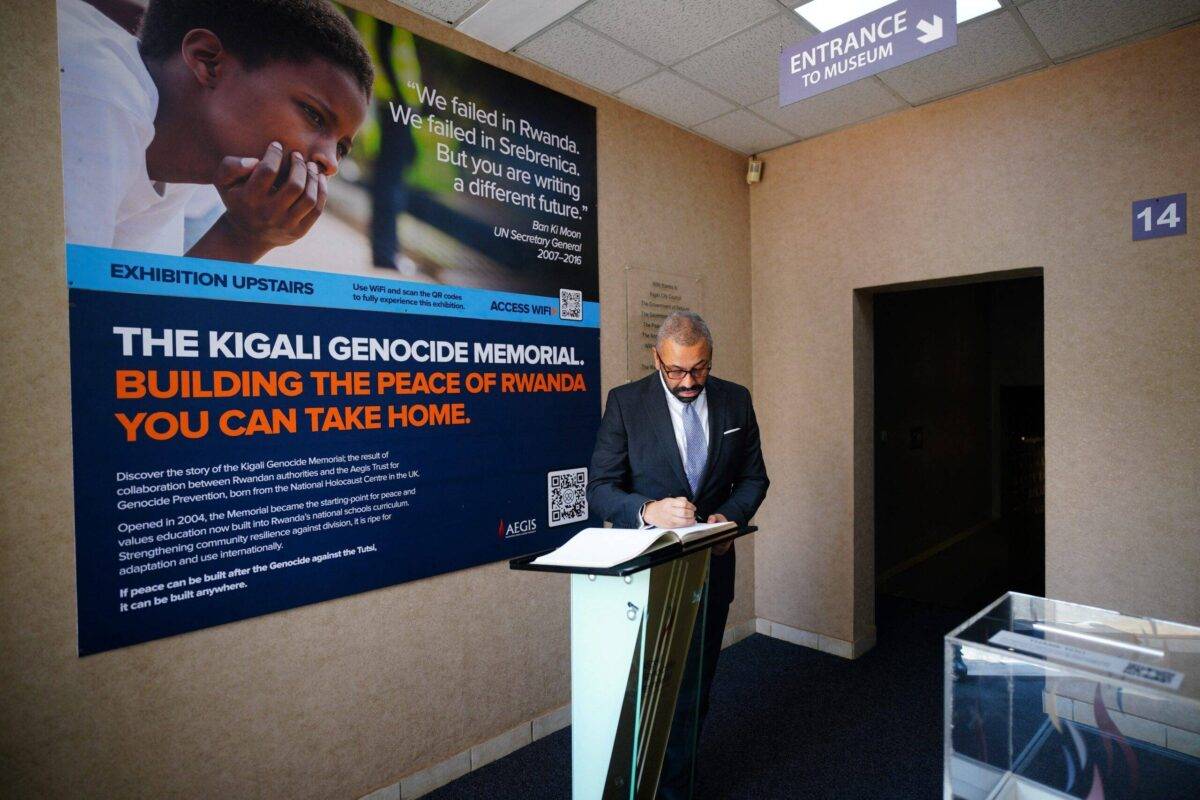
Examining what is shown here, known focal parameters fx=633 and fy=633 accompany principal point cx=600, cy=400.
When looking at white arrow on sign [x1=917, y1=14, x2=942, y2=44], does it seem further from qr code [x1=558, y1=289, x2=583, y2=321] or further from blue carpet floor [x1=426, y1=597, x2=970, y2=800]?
blue carpet floor [x1=426, y1=597, x2=970, y2=800]

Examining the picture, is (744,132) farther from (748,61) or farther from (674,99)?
(748,61)

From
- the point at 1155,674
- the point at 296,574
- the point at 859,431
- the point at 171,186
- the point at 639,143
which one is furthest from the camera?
the point at 859,431

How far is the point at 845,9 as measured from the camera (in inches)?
99.1

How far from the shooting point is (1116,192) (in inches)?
111

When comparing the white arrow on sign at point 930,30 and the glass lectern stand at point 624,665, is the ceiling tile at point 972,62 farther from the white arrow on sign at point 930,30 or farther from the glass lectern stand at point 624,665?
the glass lectern stand at point 624,665

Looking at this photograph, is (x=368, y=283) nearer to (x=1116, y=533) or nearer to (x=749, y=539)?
(x=749, y=539)

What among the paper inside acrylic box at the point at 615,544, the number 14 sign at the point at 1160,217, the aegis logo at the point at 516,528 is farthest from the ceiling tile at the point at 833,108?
the paper inside acrylic box at the point at 615,544

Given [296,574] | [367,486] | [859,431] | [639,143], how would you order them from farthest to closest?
[859,431], [639,143], [367,486], [296,574]

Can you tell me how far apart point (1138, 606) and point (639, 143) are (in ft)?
10.5

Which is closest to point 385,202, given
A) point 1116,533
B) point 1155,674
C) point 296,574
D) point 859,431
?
point 296,574

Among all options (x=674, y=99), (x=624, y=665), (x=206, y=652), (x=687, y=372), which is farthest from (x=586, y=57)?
(x=206, y=652)

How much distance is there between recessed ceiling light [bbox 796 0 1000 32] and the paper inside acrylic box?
6.82 feet

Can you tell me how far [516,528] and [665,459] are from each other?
0.90 meters

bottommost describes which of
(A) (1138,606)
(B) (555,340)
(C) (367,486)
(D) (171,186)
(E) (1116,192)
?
(A) (1138,606)
